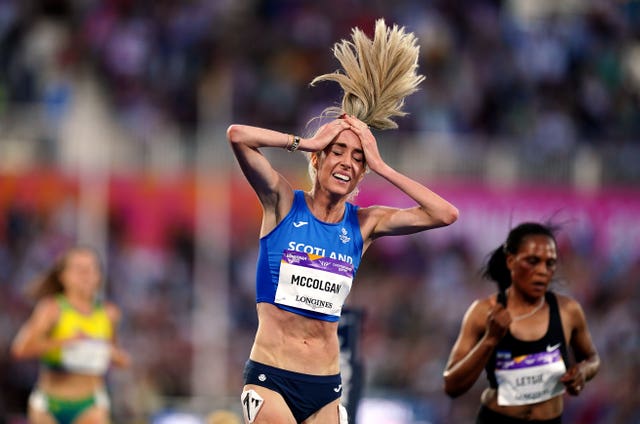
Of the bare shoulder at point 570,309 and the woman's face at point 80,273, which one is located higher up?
the woman's face at point 80,273

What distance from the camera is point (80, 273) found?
32.4 feet

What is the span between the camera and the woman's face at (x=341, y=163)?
6461mm

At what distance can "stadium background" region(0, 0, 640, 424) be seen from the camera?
17.0 meters

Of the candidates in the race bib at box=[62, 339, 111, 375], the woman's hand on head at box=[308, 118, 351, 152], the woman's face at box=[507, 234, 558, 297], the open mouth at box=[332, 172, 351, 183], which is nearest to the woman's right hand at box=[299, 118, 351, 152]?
the woman's hand on head at box=[308, 118, 351, 152]

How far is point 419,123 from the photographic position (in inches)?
739

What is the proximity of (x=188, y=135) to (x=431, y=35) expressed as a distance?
4.66 metres

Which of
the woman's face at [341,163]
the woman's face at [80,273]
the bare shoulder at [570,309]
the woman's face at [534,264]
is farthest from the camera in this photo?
the woman's face at [80,273]

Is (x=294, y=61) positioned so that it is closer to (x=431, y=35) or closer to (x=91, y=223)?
(x=431, y=35)

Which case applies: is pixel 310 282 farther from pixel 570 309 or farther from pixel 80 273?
pixel 80 273

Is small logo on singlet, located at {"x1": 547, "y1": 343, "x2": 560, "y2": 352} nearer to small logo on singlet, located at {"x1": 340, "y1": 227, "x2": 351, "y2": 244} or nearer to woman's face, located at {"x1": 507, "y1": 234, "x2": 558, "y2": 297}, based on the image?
woman's face, located at {"x1": 507, "y1": 234, "x2": 558, "y2": 297}

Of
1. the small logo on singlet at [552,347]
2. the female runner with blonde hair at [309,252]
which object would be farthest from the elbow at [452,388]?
the female runner with blonde hair at [309,252]

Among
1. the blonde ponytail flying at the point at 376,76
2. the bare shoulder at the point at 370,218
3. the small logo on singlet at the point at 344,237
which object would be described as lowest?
the small logo on singlet at the point at 344,237

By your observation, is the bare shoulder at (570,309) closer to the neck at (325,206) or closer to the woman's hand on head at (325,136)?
the neck at (325,206)

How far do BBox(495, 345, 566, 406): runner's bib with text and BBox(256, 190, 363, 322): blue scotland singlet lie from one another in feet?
4.69
